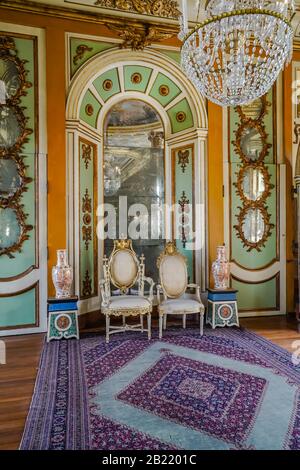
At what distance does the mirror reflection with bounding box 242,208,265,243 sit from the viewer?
5406 millimetres

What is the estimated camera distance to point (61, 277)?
14.2ft

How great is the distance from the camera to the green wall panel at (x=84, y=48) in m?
4.78

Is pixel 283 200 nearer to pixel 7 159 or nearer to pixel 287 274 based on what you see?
pixel 287 274

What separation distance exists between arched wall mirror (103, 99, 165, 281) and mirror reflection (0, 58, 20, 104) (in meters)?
1.38

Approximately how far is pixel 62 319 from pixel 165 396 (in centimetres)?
194

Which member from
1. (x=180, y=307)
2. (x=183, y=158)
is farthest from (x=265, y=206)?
(x=180, y=307)

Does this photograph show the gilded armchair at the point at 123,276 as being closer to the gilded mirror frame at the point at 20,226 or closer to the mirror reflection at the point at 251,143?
the gilded mirror frame at the point at 20,226

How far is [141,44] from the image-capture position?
4953 mm

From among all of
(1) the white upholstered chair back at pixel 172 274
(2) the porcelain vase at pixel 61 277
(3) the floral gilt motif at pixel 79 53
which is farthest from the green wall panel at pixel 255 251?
(3) the floral gilt motif at pixel 79 53

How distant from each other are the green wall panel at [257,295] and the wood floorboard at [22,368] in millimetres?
202

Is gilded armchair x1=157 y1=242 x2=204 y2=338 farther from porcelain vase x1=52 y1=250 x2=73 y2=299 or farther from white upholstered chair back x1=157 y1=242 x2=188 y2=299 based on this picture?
porcelain vase x1=52 y1=250 x2=73 y2=299

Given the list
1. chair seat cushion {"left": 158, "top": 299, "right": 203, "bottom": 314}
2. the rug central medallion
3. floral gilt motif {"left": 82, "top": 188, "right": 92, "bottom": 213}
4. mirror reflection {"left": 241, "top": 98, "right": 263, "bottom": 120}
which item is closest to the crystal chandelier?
mirror reflection {"left": 241, "top": 98, "right": 263, "bottom": 120}

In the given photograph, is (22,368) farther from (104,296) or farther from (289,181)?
(289,181)
